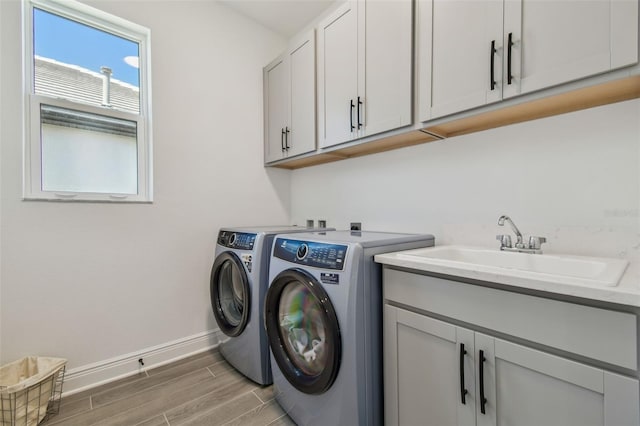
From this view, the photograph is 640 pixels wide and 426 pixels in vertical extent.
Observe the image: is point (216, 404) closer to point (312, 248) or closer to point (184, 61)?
point (312, 248)

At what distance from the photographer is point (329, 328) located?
3.91ft

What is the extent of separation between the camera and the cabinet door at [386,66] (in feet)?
4.84

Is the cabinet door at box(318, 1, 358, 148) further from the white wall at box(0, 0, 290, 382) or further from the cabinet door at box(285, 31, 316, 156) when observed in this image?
the white wall at box(0, 0, 290, 382)

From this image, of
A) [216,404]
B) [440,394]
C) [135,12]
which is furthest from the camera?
[135,12]

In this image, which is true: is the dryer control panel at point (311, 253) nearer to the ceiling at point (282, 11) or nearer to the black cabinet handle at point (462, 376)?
the black cabinet handle at point (462, 376)

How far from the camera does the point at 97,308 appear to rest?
5.90ft

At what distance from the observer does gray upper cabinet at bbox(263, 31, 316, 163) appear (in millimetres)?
2098

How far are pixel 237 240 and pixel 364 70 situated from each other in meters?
1.41

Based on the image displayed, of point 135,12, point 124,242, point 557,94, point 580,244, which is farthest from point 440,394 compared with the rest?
point 135,12

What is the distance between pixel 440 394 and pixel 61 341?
2162 millimetres

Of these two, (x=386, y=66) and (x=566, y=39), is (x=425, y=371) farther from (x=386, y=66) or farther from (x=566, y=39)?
(x=386, y=66)

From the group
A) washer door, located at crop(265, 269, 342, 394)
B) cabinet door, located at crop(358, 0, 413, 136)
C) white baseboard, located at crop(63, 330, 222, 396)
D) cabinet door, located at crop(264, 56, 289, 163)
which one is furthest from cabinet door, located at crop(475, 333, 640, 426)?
cabinet door, located at crop(264, 56, 289, 163)

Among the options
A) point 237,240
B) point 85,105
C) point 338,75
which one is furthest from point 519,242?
point 85,105

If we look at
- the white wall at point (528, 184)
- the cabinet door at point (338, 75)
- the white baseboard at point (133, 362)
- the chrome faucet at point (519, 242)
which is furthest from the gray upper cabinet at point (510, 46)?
the white baseboard at point (133, 362)
